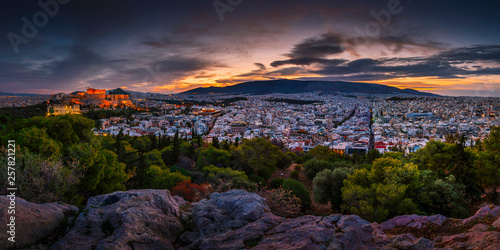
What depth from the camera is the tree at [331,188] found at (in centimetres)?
1525

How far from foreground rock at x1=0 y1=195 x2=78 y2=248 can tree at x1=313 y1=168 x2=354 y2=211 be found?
13.2m

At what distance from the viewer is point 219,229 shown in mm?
5207

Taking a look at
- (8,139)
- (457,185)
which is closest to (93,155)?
(8,139)

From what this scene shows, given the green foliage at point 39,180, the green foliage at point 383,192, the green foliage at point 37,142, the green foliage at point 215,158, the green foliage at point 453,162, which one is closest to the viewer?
the green foliage at point 39,180

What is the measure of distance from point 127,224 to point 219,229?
5.80 feet

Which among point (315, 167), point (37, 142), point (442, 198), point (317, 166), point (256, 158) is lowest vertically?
point (315, 167)

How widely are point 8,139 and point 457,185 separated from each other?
19074 mm

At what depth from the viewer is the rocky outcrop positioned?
15.0 ft

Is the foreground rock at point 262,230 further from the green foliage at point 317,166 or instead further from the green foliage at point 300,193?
the green foliage at point 317,166

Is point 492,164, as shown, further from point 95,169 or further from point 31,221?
point 31,221

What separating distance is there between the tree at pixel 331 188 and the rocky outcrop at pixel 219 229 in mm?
9118

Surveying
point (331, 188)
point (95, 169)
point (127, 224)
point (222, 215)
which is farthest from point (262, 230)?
point (331, 188)

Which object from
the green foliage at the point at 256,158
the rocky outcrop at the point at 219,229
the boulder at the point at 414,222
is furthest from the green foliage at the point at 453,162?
the green foliage at the point at 256,158

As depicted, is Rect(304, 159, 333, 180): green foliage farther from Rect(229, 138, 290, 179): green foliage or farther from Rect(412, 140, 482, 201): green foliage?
Rect(412, 140, 482, 201): green foliage
